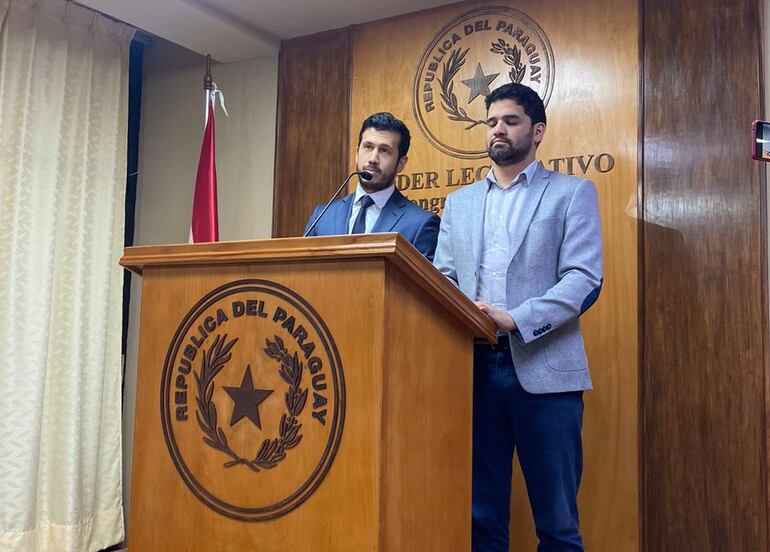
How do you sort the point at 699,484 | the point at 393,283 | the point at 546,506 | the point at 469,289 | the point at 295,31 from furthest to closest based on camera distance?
the point at 295,31
the point at 699,484
the point at 469,289
the point at 546,506
the point at 393,283

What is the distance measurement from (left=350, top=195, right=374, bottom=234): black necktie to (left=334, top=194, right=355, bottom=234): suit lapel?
0.04 metres

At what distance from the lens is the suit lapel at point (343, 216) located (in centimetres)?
258

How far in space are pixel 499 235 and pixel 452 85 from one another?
1310 mm

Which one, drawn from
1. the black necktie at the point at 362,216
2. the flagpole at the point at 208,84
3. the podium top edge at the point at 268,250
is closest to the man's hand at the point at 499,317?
the podium top edge at the point at 268,250

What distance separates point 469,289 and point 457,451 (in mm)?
525

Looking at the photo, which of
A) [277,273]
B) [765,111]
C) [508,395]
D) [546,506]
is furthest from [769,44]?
[277,273]

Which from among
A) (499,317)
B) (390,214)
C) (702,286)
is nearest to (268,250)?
(499,317)

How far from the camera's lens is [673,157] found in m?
2.73

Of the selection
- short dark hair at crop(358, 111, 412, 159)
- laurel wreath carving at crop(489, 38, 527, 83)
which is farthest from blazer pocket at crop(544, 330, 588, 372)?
laurel wreath carving at crop(489, 38, 527, 83)

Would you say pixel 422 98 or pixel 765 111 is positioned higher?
pixel 422 98

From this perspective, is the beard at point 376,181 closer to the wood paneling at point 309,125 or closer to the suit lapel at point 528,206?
the suit lapel at point 528,206

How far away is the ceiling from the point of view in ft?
10.8

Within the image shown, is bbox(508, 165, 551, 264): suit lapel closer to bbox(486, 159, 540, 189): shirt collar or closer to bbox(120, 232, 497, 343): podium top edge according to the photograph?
bbox(486, 159, 540, 189): shirt collar

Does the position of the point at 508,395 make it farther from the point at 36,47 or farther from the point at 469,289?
the point at 36,47
